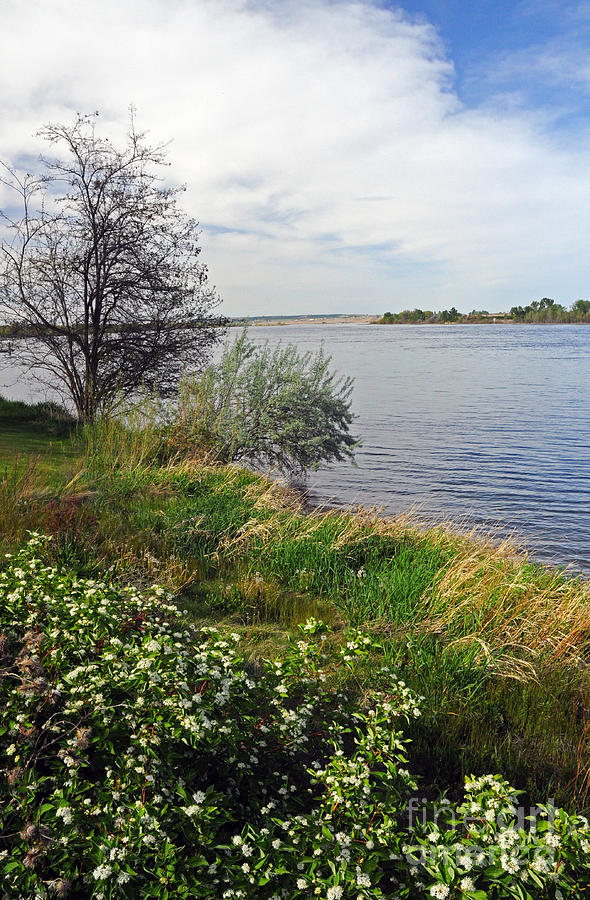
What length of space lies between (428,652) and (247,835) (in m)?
2.72

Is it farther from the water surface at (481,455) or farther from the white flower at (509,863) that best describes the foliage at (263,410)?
the white flower at (509,863)

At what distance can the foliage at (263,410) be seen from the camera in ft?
40.0

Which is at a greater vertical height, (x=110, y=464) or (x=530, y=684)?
(x=110, y=464)

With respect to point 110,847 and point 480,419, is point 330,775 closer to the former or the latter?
point 110,847

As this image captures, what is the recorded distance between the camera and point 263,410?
12.9m

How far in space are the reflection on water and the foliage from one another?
1289mm

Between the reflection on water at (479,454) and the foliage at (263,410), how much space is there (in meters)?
1.29

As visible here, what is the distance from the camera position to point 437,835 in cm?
249

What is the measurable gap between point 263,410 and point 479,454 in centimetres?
801

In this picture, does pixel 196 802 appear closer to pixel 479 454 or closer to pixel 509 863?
pixel 509 863

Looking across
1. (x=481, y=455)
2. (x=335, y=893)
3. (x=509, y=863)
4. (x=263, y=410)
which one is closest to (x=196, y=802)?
(x=335, y=893)

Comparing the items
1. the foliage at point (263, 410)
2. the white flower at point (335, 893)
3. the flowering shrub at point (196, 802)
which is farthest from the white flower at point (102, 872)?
the foliage at point (263, 410)

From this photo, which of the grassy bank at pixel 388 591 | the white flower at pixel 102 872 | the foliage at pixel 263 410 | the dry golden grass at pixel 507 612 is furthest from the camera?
the foliage at pixel 263 410

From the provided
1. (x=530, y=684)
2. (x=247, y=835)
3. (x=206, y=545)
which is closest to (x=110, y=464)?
(x=206, y=545)
